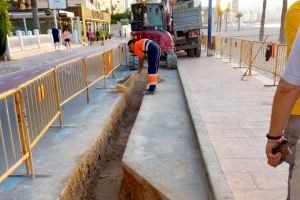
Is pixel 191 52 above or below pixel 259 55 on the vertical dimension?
below

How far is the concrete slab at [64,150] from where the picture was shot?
3736 millimetres

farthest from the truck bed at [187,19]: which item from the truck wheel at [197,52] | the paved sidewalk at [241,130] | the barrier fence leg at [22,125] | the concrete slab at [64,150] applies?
the barrier fence leg at [22,125]

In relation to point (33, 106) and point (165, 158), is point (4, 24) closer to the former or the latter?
point (33, 106)

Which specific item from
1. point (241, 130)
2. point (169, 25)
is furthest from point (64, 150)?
point (169, 25)

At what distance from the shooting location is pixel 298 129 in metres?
2.16

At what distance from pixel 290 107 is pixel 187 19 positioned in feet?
53.7

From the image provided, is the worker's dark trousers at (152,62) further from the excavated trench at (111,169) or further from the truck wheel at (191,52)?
the truck wheel at (191,52)

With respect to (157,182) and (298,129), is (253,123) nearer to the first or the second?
(157,182)

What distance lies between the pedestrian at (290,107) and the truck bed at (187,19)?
1586cm

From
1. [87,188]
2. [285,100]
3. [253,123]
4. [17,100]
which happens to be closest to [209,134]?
[253,123]

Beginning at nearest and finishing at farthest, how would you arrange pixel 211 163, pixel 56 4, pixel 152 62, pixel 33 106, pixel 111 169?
pixel 211 163
pixel 33 106
pixel 111 169
pixel 152 62
pixel 56 4

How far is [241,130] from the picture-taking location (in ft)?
17.6

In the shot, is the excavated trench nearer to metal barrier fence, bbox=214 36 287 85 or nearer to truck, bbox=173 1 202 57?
metal barrier fence, bbox=214 36 287 85

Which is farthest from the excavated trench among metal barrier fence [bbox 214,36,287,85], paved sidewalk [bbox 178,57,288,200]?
metal barrier fence [bbox 214,36,287,85]
